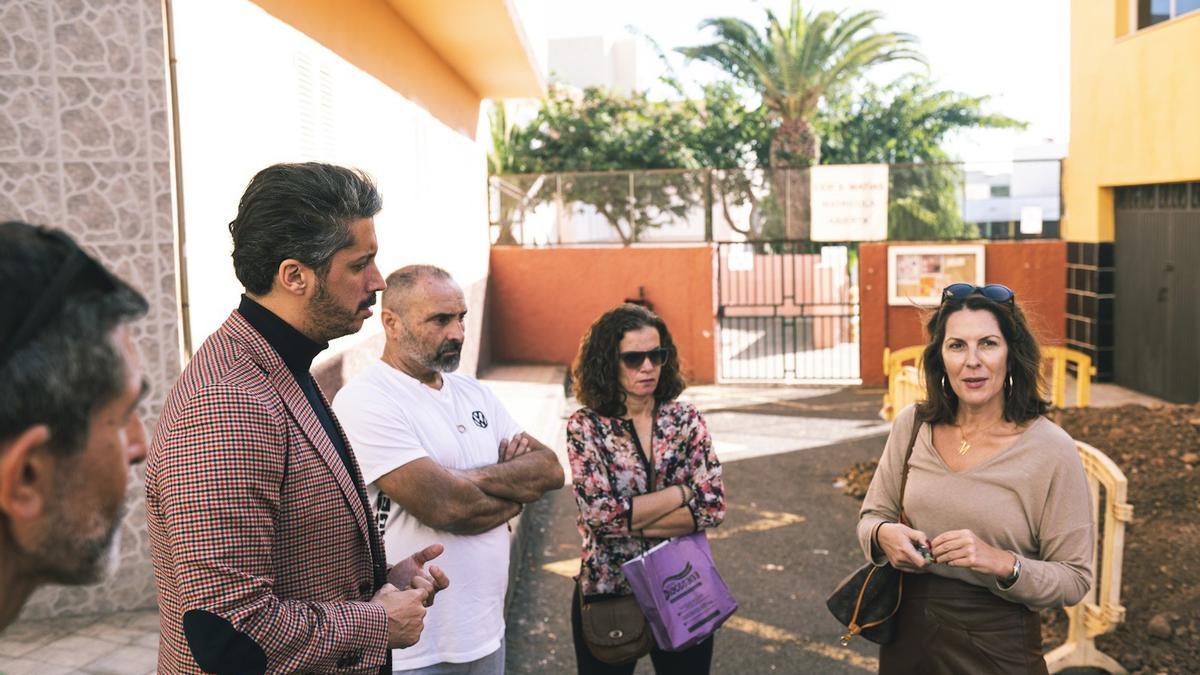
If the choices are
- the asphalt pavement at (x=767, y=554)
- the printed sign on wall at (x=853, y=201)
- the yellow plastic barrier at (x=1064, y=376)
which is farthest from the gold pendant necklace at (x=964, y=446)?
the printed sign on wall at (x=853, y=201)

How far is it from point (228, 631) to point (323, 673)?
245 millimetres

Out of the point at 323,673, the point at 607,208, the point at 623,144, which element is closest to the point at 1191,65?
the point at 607,208

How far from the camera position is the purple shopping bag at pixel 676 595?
373 centimetres

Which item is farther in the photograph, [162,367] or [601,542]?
[162,367]

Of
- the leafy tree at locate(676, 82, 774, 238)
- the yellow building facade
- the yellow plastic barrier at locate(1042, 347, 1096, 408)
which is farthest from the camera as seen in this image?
the leafy tree at locate(676, 82, 774, 238)

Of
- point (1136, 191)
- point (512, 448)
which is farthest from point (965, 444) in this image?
point (1136, 191)

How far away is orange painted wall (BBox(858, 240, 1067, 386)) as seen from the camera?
16.3 m

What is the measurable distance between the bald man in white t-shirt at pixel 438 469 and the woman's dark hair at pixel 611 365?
0.43 metres

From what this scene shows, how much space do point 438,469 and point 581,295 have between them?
1409cm

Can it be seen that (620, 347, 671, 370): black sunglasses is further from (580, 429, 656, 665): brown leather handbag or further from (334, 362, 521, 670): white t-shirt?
(580, 429, 656, 665): brown leather handbag

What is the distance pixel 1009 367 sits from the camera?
3.44 metres

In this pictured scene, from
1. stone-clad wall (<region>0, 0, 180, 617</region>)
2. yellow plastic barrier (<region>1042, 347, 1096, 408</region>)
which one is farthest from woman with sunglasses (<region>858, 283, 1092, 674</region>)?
yellow plastic barrier (<region>1042, 347, 1096, 408</region>)

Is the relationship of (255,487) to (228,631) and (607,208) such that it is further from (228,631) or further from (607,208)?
(607,208)

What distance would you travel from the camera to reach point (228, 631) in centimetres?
206
